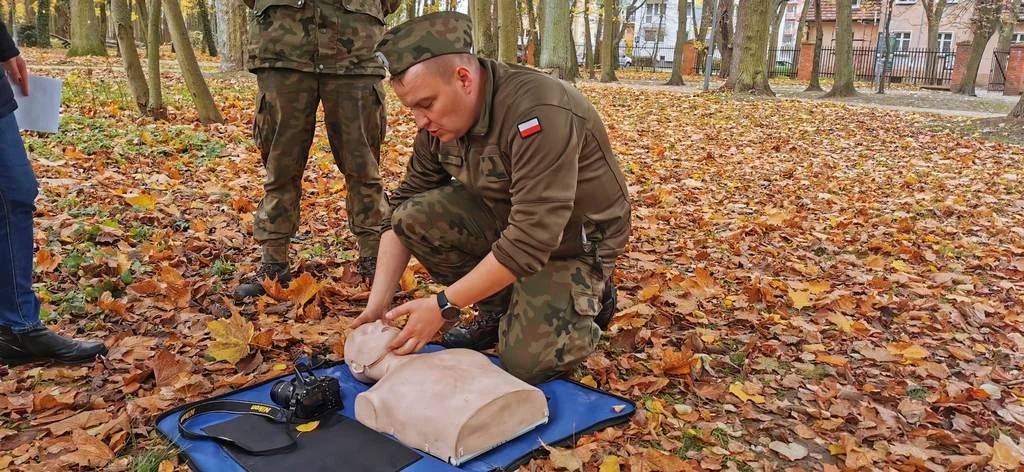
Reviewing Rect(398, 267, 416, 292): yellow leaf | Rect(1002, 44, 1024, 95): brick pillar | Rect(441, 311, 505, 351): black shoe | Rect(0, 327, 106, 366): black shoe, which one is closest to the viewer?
Rect(0, 327, 106, 366): black shoe

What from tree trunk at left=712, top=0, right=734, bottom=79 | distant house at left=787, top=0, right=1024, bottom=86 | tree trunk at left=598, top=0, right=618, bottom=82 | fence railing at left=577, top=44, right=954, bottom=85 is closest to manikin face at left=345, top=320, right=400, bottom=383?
tree trunk at left=598, top=0, right=618, bottom=82

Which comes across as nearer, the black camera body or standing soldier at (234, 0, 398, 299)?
the black camera body

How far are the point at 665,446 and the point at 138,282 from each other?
2.64 meters

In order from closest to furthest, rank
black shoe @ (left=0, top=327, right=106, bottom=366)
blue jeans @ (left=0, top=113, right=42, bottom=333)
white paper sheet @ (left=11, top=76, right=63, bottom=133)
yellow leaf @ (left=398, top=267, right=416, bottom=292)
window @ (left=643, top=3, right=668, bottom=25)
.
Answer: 1. blue jeans @ (left=0, top=113, right=42, bottom=333)
2. black shoe @ (left=0, top=327, right=106, bottom=366)
3. white paper sheet @ (left=11, top=76, right=63, bottom=133)
4. yellow leaf @ (left=398, top=267, right=416, bottom=292)
5. window @ (left=643, top=3, right=668, bottom=25)

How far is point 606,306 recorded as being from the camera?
10.3 ft

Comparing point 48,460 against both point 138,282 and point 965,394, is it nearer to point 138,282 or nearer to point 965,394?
point 138,282

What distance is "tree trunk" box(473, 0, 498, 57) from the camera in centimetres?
1091

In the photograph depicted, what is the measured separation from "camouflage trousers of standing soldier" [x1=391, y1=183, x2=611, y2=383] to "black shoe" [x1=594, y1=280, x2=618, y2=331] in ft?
0.87

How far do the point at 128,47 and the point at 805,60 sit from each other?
3047 centimetres

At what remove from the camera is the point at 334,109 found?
360 cm

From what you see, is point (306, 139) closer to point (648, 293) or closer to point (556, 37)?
point (648, 293)

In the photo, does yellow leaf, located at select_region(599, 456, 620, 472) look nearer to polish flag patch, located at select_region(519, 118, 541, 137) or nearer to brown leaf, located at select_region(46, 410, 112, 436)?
polish flag patch, located at select_region(519, 118, 541, 137)

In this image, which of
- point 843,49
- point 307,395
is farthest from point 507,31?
point 843,49

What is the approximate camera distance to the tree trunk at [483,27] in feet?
35.8
